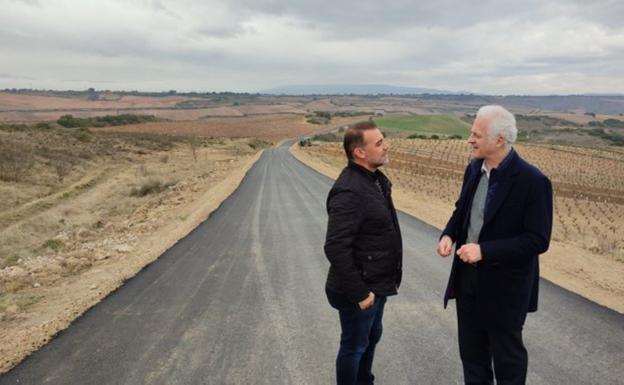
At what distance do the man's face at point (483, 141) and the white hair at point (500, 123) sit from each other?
23 millimetres

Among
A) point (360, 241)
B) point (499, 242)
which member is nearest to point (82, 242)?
point (360, 241)

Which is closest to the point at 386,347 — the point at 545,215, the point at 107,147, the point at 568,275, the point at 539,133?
the point at 545,215

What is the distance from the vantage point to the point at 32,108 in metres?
116

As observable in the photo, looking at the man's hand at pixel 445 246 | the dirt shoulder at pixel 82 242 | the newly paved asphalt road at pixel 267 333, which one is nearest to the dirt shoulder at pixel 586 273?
the newly paved asphalt road at pixel 267 333

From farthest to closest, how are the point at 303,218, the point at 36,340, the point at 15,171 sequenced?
the point at 15,171 < the point at 303,218 < the point at 36,340

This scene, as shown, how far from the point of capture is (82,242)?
1259 cm

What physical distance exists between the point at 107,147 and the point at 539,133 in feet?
298

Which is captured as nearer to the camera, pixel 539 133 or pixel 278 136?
pixel 278 136

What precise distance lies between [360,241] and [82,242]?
11.7m

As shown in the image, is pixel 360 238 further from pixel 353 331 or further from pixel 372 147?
pixel 353 331

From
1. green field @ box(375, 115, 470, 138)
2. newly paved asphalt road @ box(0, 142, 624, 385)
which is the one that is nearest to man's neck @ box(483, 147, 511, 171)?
newly paved asphalt road @ box(0, 142, 624, 385)

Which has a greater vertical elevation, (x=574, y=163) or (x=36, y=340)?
(x=36, y=340)

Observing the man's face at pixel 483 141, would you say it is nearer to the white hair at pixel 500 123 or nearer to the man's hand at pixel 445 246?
the white hair at pixel 500 123

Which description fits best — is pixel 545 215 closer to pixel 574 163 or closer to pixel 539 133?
pixel 574 163
